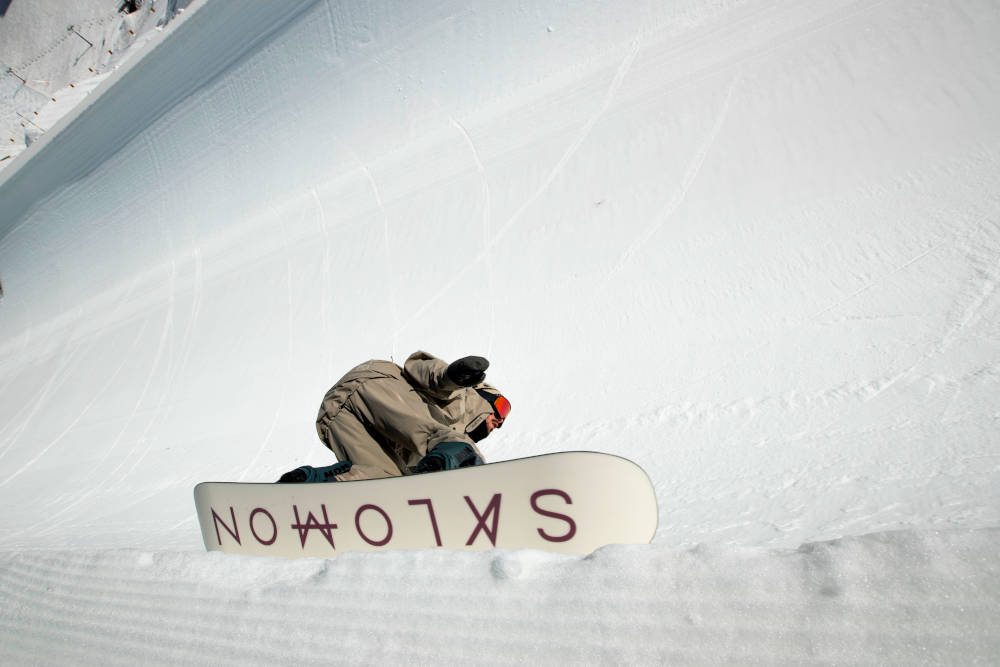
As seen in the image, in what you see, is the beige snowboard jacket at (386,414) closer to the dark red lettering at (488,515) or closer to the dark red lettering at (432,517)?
the dark red lettering at (432,517)

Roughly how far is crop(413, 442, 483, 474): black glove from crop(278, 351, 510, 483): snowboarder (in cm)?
9

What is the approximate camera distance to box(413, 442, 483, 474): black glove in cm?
161

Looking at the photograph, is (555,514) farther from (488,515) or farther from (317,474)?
(317,474)

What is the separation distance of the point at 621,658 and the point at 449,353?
3.21 meters

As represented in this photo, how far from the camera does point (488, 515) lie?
58.6 inches

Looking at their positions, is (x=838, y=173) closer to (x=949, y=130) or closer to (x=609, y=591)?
(x=949, y=130)

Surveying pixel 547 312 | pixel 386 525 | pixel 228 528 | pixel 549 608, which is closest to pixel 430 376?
pixel 386 525

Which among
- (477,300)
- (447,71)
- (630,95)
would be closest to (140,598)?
(477,300)

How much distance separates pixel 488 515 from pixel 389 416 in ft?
1.76

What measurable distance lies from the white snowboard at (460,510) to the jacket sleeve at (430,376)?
0.38 metres

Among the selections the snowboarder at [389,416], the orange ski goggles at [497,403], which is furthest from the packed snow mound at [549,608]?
the orange ski goggles at [497,403]

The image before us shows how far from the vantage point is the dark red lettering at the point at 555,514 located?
54.5 inches

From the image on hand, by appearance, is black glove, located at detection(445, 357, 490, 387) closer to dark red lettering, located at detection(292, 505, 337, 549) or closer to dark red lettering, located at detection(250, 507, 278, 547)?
dark red lettering, located at detection(292, 505, 337, 549)

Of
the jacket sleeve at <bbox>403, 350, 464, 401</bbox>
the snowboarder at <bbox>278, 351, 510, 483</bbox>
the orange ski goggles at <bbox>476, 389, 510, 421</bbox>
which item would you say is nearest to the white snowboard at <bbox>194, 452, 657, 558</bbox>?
the snowboarder at <bbox>278, 351, 510, 483</bbox>
